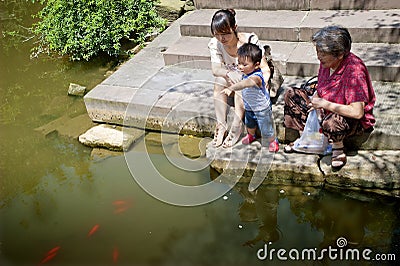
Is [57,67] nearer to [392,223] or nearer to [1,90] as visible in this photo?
[1,90]

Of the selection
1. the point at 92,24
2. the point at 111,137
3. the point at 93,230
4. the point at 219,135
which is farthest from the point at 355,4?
the point at 93,230

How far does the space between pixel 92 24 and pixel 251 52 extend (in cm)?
361

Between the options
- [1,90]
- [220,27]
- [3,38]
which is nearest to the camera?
[220,27]

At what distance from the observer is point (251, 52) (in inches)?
166

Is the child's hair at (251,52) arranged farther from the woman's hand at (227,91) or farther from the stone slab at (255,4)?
the stone slab at (255,4)

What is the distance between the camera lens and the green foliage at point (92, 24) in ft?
23.1

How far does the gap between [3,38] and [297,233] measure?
7453 mm

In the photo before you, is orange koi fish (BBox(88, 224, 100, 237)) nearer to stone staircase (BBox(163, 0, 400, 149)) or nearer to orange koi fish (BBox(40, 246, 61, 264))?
orange koi fish (BBox(40, 246, 61, 264))

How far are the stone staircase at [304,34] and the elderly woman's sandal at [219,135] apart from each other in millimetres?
605

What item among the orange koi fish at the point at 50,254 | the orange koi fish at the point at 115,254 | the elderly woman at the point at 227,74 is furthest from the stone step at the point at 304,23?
the orange koi fish at the point at 50,254

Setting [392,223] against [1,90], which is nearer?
[392,223]

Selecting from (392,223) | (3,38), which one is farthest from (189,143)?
(3,38)

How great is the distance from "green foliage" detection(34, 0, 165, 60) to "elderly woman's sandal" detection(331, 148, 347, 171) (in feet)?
13.4

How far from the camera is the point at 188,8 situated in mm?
8078
